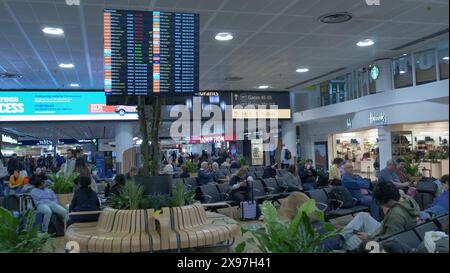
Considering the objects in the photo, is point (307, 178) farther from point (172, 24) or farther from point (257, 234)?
point (257, 234)

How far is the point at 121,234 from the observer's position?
5203mm

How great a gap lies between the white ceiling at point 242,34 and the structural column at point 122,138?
2428mm

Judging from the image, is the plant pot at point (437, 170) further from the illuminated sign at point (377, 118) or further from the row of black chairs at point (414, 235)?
the row of black chairs at point (414, 235)

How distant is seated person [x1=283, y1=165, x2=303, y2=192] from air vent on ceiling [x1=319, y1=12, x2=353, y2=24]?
4164mm

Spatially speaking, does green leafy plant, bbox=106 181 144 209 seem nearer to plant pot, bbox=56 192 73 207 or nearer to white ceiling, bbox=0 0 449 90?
white ceiling, bbox=0 0 449 90

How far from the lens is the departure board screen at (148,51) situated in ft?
18.3

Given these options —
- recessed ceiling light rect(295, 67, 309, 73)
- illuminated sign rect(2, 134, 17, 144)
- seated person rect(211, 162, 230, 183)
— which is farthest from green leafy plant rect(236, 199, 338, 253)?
illuminated sign rect(2, 134, 17, 144)

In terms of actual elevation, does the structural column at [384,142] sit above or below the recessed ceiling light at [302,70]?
below

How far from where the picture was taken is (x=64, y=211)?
27.8 ft

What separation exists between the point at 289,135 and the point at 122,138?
6422 millimetres

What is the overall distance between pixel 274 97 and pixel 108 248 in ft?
38.2

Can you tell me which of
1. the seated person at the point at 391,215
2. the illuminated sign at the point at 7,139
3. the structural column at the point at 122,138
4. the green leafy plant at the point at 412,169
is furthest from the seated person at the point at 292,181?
the illuminated sign at the point at 7,139

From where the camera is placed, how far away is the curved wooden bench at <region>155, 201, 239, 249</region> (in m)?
5.13
